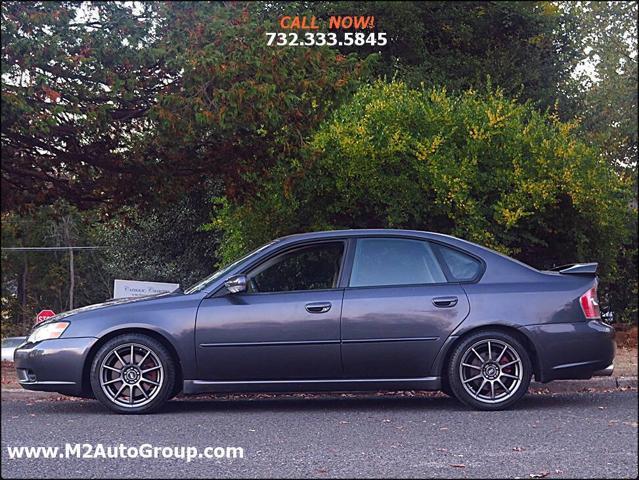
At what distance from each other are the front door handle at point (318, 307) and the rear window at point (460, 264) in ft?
3.76

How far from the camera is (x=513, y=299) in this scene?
8.01 m

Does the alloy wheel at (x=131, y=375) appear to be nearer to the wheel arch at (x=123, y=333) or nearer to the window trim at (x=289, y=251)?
the wheel arch at (x=123, y=333)

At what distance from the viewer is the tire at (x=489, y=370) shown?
7883 mm

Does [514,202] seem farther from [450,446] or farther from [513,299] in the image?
[450,446]

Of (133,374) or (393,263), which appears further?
(393,263)

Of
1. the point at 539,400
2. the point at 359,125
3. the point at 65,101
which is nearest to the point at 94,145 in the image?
the point at 65,101

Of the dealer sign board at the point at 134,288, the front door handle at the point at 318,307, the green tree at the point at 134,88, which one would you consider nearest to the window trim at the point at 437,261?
the front door handle at the point at 318,307

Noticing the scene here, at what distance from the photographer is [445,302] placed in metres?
7.96

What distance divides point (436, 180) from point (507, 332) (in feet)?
15.7

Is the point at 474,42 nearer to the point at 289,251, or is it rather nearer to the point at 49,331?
the point at 289,251

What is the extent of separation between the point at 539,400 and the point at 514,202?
4.39 m

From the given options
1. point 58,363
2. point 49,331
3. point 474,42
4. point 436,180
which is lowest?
point 58,363

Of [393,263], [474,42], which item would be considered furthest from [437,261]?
[474,42]

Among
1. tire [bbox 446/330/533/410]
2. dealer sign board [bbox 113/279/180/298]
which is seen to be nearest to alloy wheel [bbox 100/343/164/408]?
tire [bbox 446/330/533/410]
